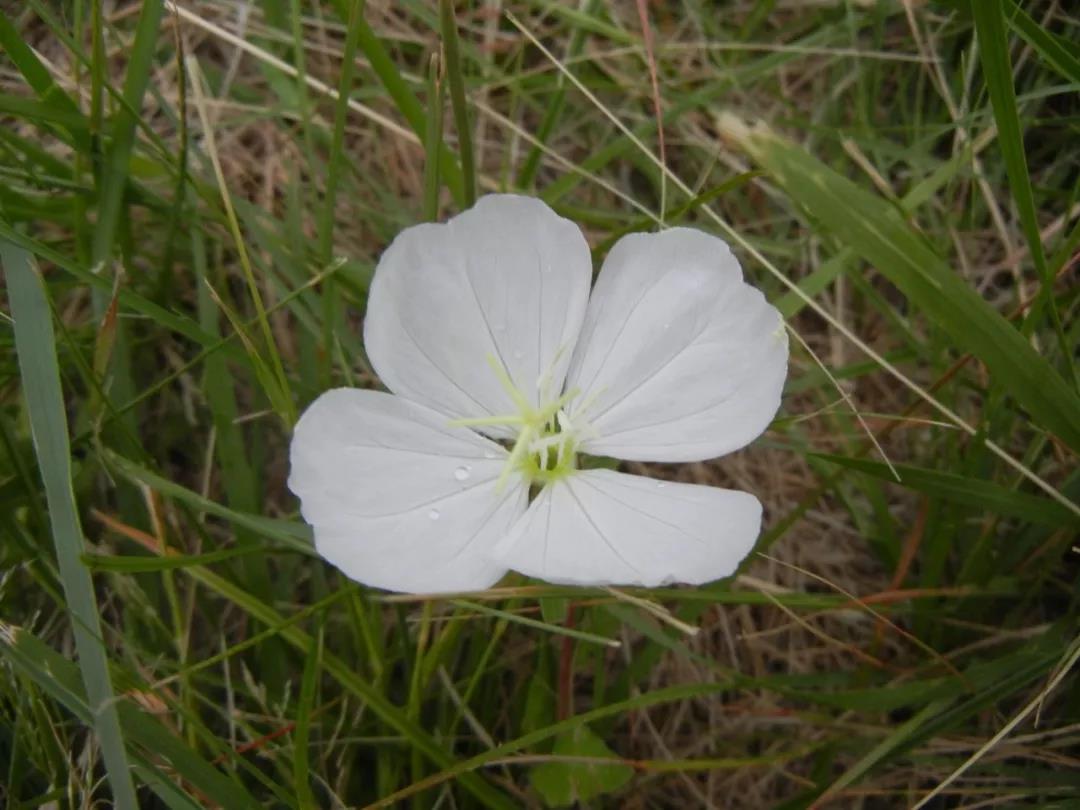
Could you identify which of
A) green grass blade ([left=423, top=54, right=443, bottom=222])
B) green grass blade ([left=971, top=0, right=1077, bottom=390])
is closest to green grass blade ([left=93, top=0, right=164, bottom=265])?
green grass blade ([left=423, top=54, right=443, bottom=222])

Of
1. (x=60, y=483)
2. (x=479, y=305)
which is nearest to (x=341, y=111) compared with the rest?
(x=479, y=305)

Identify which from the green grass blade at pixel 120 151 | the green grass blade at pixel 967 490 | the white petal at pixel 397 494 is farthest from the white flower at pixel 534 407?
the green grass blade at pixel 120 151

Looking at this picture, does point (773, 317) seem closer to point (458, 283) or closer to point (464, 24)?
point (458, 283)

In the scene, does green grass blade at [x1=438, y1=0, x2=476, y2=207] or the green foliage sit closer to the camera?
green grass blade at [x1=438, y1=0, x2=476, y2=207]

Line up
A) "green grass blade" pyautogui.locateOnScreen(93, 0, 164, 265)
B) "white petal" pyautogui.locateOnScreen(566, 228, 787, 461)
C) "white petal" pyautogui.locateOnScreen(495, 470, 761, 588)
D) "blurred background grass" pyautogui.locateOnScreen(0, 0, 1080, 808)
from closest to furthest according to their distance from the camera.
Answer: "white petal" pyautogui.locateOnScreen(495, 470, 761, 588), "white petal" pyautogui.locateOnScreen(566, 228, 787, 461), "blurred background grass" pyautogui.locateOnScreen(0, 0, 1080, 808), "green grass blade" pyautogui.locateOnScreen(93, 0, 164, 265)

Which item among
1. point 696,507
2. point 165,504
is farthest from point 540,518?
point 165,504

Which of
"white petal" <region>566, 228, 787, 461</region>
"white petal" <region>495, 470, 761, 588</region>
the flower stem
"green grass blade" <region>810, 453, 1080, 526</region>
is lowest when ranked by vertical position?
the flower stem

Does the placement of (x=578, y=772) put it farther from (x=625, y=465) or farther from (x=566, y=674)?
(x=625, y=465)

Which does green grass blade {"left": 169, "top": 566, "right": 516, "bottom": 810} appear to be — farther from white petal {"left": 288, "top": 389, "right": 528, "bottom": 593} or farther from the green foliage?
white petal {"left": 288, "top": 389, "right": 528, "bottom": 593}
